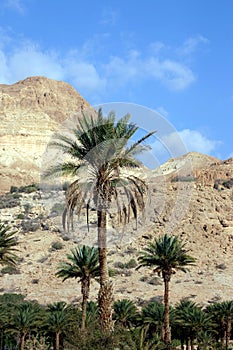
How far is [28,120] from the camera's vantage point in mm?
130500

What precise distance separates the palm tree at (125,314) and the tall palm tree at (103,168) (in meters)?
19.0

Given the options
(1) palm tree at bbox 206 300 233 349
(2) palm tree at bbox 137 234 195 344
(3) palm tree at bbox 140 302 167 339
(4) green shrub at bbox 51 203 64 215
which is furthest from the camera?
(4) green shrub at bbox 51 203 64 215

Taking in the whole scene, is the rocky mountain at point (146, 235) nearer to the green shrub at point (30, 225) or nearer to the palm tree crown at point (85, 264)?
the green shrub at point (30, 225)

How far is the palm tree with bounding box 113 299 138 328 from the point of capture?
38969mm

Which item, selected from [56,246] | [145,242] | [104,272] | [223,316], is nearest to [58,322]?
[223,316]

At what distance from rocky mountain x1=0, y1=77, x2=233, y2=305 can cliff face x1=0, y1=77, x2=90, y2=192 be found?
4.59ft

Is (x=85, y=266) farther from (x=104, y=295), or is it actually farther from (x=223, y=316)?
(x=223, y=316)

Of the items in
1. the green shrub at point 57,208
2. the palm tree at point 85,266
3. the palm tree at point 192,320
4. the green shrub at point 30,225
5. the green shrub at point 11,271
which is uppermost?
the green shrub at point 57,208

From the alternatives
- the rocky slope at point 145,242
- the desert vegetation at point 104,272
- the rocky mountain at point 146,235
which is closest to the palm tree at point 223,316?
the desert vegetation at point 104,272

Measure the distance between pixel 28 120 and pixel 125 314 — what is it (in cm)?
9781

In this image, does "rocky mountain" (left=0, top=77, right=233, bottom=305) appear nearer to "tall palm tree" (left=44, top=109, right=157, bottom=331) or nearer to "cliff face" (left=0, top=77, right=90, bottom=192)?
"cliff face" (left=0, top=77, right=90, bottom=192)

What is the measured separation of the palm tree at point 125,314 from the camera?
39.0 metres

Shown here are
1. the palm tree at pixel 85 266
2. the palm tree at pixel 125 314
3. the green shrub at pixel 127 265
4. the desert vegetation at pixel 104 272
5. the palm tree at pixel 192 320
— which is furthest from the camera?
the green shrub at pixel 127 265

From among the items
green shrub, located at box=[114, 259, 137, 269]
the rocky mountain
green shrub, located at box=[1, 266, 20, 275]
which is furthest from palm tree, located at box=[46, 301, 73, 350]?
green shrub, located at box=[114, 259, 137, 269]
